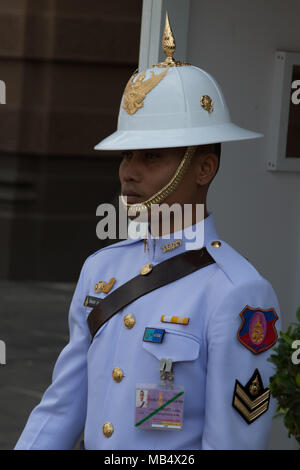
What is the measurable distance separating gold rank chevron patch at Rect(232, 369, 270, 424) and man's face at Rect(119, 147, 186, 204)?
49cm

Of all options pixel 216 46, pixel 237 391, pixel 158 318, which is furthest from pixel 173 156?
pixel 216 46

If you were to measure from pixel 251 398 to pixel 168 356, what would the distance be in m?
0.22

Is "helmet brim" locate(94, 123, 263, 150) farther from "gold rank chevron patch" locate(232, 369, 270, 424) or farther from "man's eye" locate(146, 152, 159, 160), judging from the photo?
"gold rank chevron patch" locate(232, 369, 270, 424)

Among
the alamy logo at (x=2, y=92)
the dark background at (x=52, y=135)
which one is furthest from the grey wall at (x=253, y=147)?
the alamy logo at (x=2, y=92)

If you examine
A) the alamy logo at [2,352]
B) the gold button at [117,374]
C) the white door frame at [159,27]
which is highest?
the white door frame at [159,27]

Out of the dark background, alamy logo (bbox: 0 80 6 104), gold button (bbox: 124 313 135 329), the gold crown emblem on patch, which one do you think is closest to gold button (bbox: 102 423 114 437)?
gold button (bbox: 124 313 135 329)

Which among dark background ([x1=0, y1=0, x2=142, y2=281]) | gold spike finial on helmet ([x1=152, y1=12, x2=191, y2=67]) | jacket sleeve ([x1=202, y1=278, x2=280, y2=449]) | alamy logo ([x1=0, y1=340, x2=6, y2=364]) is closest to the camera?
jacket sleeve ([x1=202, y1=278, x2=280, y2=449])

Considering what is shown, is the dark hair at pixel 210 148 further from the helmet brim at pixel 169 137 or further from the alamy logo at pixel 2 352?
the alamy logo at pixel 2 352

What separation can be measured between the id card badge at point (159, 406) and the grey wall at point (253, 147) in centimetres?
148

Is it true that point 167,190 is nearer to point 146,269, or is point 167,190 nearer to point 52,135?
point 146,269

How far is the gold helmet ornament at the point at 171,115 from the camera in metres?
2.65

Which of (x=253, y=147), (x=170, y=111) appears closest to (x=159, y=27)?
(x=253, y=147)

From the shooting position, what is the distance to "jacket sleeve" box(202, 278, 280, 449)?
8.22 feet

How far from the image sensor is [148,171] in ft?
8.78
